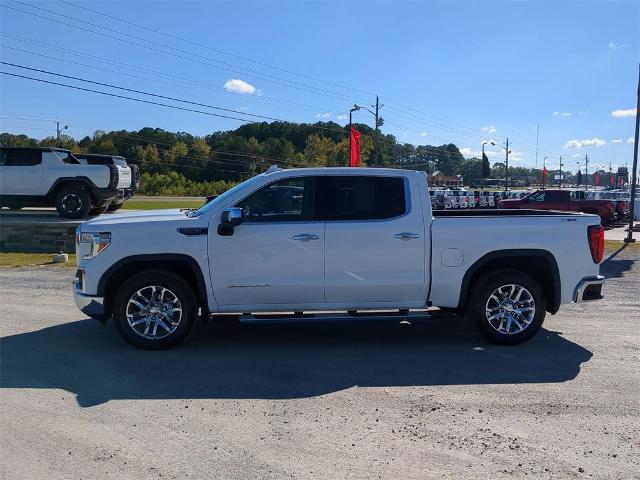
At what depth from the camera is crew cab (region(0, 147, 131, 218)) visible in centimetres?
1725

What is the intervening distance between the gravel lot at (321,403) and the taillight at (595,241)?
1.03m

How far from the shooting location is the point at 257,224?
20.1 ft

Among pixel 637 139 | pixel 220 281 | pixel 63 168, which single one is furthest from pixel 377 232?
pixel 637 139

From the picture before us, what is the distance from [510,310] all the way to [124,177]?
1469 cm

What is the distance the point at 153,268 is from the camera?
20.2 ft

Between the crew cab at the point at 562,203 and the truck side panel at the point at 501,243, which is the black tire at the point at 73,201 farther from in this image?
the crew cab at the point at 562,203

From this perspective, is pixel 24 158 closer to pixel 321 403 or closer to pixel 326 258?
pixel 326 258

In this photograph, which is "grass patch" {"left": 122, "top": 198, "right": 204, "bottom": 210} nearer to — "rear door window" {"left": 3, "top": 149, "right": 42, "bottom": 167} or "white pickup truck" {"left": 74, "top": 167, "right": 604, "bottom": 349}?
"rear door window" {"left": 3, "top": 149, "right": 42, "bottom": 167}

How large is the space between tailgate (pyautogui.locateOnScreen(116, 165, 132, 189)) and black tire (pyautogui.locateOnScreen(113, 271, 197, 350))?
1254 cm

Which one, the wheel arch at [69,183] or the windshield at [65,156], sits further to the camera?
the windshield at [65,156]

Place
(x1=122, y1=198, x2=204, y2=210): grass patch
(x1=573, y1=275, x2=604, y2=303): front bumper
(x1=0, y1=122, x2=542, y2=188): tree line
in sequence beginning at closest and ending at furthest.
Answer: (x1=573, y1=275, x2=604, y2=303): front bumper < (x1=122, y1=198, x2=204, y2=210): grass patch < (x1=0, y1=122, x2=542, y2=188): tree line

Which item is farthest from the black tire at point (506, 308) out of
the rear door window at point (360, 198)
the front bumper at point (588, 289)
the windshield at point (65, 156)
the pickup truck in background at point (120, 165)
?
the windshield at point (65, 156)

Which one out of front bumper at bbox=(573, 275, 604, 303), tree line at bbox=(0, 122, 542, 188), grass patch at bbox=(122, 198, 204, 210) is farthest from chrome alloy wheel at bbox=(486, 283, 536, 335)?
tree line at bbox=(0, 122, 542, 188)

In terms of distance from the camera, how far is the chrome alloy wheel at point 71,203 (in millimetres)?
17312
